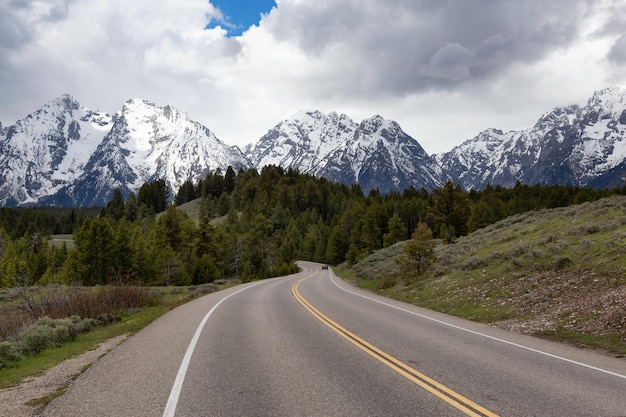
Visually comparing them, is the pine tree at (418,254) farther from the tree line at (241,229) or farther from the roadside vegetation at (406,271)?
the tree line at (241,229)

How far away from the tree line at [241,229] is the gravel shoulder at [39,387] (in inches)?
466

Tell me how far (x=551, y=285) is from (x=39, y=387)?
1677 centimetres

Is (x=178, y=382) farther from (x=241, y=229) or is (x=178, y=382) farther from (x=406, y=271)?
(x=241, y=229)

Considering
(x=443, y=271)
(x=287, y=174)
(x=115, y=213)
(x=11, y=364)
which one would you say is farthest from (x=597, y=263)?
(x=115, y=213)

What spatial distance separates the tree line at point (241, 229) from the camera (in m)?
59.7

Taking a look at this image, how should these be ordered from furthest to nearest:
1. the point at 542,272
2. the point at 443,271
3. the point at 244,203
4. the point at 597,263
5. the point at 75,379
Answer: the point at 244,203 → the point at 443,271 → the point at 542,272 → the point at 597,263 → the point at 75,379

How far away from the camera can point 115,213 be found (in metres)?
152

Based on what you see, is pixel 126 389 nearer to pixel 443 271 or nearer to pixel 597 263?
pixel 597 263

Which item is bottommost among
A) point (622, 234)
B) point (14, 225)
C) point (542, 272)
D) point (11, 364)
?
point (11, 364)

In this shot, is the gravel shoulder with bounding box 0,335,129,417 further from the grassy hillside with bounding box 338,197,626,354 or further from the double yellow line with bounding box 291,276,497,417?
the grassy hillside with bounding box 338,197,626,354

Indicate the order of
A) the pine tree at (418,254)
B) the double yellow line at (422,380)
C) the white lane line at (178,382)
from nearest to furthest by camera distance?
the double yellow line at (422,380)
the white lane line at (178,382)
the pine tree at (418,254)

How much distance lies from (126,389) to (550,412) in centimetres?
678

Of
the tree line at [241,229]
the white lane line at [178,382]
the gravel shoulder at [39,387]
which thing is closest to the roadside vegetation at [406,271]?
the tree line at [241,229]

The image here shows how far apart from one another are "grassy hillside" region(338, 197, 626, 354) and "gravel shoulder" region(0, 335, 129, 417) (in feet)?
39.6
